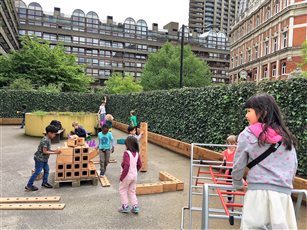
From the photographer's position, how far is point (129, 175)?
518 cm

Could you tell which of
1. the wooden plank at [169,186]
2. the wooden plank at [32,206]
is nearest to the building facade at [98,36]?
the wooden plank at [169,186]

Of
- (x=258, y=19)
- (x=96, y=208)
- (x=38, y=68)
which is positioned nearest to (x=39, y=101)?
(x=38, y=68)

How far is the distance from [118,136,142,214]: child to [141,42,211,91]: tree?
35279 mm

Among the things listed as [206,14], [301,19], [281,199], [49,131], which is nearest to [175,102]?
[49,131]

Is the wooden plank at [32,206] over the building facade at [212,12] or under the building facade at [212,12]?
under

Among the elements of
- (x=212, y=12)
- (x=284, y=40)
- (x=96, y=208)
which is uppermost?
(x=212, y=12)

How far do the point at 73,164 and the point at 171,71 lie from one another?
1408 inches

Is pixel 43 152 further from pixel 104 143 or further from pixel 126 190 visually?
pixel 126 190

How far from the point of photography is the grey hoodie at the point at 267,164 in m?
2.33

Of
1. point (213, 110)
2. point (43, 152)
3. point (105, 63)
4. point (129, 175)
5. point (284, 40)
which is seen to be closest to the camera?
point (129, 175)

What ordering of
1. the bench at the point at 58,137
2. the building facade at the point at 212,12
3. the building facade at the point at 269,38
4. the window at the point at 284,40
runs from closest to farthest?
1. the bench at the point at 58,137
2. the building facade at the point at 269,38
3. the window at the point at 284,40
4. the building facade at the point at 212,12

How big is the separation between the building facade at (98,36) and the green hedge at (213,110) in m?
57.0

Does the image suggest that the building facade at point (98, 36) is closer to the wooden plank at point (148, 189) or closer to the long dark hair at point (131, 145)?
the wooden plank at point (148, 189)

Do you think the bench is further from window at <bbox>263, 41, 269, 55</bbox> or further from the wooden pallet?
window at <bbox>263, 41, 269, 55</bbox>
